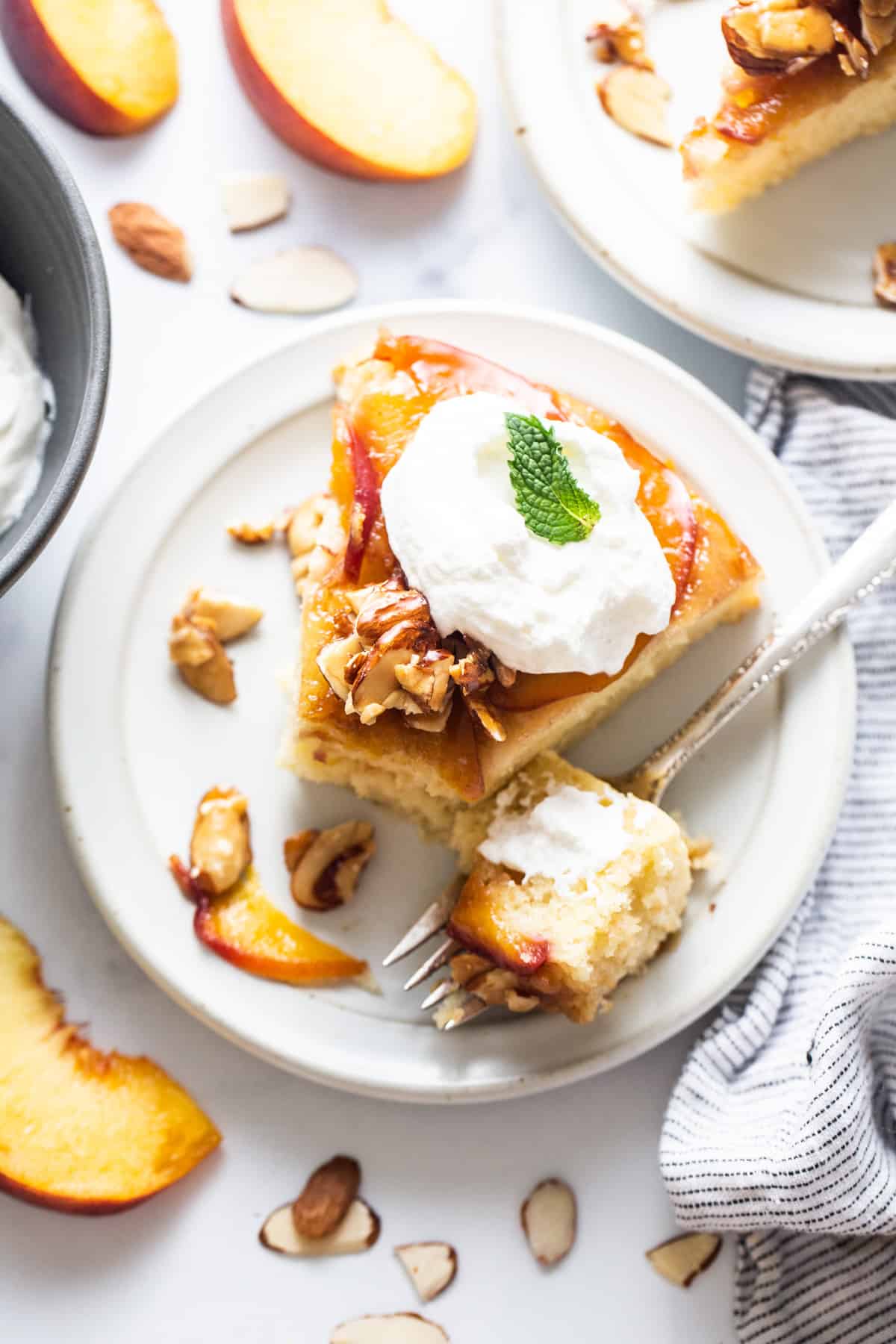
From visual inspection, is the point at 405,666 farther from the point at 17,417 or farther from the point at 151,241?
the point at 151,241

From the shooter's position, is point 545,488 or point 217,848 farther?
point 217,848

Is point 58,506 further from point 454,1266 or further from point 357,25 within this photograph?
point 454,1266

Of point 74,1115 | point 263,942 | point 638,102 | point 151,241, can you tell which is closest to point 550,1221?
point 263,942

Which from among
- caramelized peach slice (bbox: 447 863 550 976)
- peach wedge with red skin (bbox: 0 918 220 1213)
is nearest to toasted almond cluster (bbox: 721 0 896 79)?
caramelized peach slice (bbox: 447 863 550 976)

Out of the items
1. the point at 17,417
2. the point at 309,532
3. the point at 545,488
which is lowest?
the point at 309,532

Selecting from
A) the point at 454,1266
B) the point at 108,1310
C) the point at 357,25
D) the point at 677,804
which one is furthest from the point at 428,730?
the point at 357,25

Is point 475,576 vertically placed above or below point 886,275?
above
